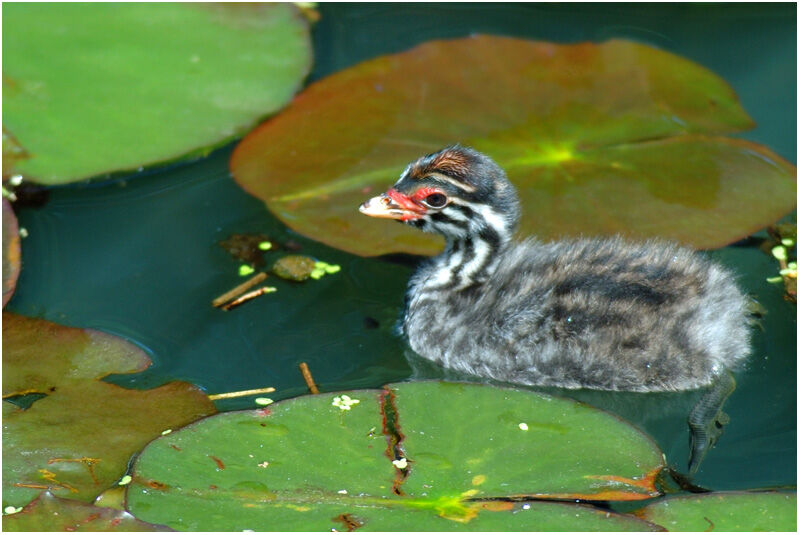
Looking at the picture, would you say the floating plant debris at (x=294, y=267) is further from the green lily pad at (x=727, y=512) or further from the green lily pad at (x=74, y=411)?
the green lily pad at (x=727, y=512)

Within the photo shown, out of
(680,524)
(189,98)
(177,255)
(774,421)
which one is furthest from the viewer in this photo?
(189,98)

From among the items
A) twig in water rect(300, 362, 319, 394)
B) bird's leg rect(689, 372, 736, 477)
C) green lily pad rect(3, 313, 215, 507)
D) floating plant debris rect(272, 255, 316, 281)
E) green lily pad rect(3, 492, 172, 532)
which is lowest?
green lily pad rect(3, 313, 215, 507)

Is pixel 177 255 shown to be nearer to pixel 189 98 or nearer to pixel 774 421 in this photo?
pixel 189 98

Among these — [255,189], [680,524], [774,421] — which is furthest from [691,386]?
[255,189]

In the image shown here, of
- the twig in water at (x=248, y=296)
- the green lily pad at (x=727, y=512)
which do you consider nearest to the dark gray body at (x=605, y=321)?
the green lily pad at (x=727, y=512)

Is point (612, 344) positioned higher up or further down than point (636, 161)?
further down

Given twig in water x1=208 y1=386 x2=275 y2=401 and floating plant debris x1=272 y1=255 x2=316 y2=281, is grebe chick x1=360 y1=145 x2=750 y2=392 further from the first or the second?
twig in water x1=208 y1=386 x2=275 y2=401

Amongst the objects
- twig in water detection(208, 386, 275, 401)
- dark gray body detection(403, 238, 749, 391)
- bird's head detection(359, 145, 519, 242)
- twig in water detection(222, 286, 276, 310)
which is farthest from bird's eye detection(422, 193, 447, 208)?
twig in water detection(208, 386, 275, 401)
